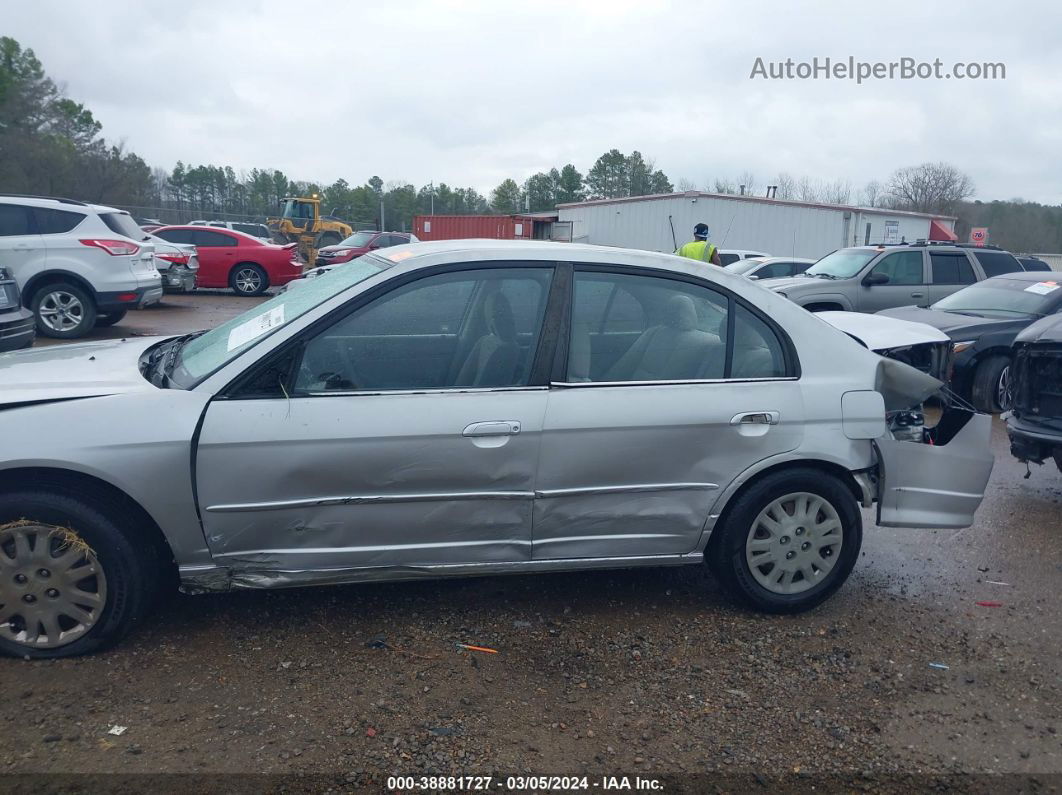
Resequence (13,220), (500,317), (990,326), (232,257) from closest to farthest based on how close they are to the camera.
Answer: (500,317) < (990,326) < (13,220) < (232,257)

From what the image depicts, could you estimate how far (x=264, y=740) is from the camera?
9.75ft

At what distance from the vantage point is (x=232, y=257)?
19.6 meters

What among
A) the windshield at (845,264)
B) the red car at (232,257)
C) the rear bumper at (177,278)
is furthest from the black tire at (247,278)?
the windshield at (845,264)

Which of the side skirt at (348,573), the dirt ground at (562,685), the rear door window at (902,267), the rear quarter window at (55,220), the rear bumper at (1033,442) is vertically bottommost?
the dirt ground at (562,685)

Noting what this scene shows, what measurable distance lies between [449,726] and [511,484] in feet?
3.25

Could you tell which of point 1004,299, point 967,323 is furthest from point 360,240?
point 967,323

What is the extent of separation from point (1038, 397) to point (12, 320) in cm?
863

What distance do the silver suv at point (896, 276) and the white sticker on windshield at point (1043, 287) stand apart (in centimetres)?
289

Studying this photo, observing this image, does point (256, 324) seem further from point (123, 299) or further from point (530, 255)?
point (123, 299)

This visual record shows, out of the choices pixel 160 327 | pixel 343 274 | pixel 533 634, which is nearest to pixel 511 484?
pixel 533 634

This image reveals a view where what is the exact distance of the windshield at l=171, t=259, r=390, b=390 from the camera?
3598mm

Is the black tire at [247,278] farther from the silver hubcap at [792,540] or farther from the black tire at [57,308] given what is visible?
the silver hubcap at [792,540]

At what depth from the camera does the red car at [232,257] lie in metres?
19.6

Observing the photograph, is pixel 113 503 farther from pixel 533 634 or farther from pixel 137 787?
pixel 533 634
